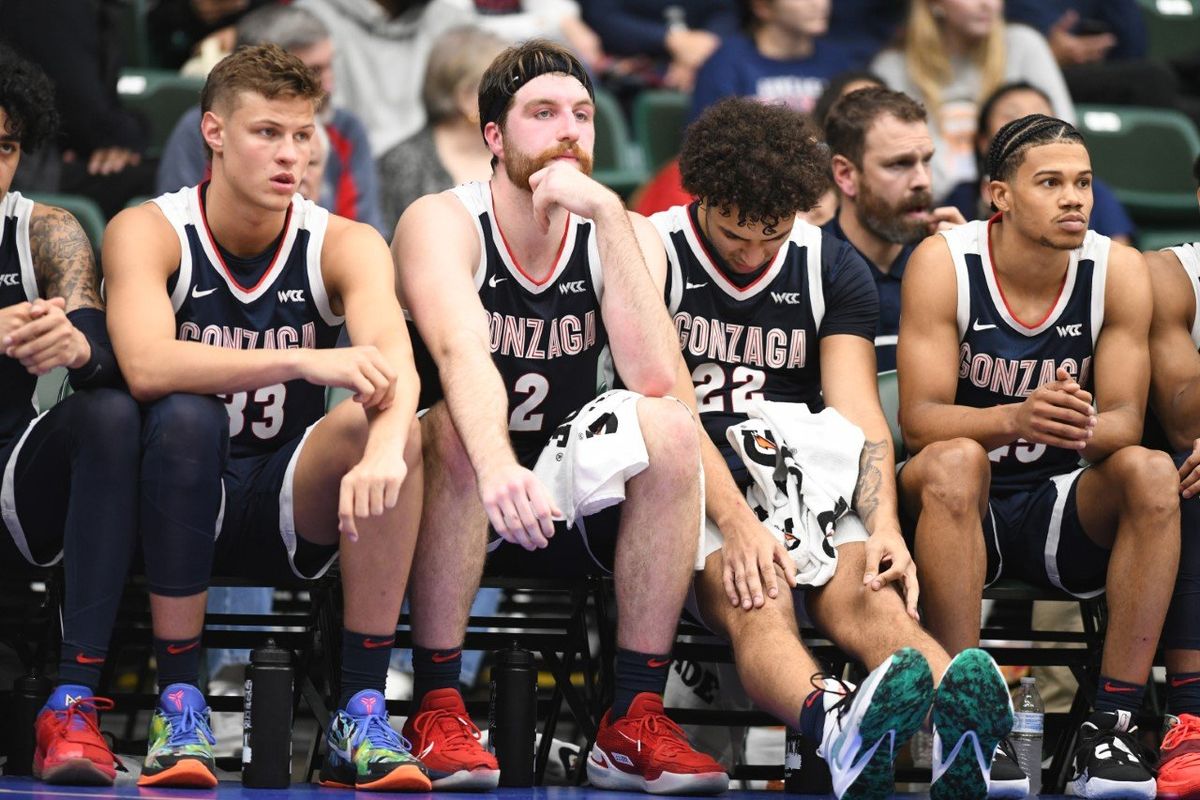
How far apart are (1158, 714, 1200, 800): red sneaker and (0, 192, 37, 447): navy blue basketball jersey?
9.28 feet

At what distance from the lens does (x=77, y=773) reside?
3.40 meters

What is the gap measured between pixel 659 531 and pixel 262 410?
105cm

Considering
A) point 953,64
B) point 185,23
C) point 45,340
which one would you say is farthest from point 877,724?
point 185,23

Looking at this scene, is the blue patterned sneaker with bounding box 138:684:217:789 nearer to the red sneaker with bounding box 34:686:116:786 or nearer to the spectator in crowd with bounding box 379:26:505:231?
the red sneaker with bounding box 34:686:116:786

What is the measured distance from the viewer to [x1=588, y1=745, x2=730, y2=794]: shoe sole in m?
3.63

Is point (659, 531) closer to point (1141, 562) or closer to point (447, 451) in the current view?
point (447, 451)

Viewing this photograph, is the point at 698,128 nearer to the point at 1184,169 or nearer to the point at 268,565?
the point at 268,565

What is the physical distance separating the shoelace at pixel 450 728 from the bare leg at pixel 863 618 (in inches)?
34.3

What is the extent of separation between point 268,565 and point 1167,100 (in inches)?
226

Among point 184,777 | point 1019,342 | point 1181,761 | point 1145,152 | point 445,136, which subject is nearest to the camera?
point 184,777

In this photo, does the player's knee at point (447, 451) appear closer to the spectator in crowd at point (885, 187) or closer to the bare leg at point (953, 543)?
the bare leg at point (953, 543)

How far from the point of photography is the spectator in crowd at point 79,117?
625 centimetres

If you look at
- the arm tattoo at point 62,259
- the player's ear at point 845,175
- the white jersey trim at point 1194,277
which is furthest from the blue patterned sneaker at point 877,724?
the player's ear at point 845,175

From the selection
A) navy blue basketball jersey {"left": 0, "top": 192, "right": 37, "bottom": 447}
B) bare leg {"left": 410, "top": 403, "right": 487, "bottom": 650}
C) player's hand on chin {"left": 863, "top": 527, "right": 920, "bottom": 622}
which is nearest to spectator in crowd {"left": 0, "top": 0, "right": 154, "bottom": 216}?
navy blue basketball jersey {"left": 0, "top": 192, "right": 37, "bottom": 447}
